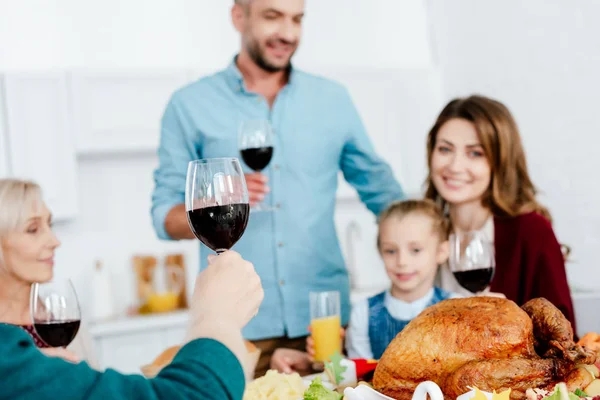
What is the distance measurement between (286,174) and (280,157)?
0.06m

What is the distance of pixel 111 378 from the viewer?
0.87m

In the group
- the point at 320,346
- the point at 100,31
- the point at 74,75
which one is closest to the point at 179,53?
the point at 100,31

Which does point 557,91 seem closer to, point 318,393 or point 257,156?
point 257,156

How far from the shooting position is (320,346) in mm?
1877

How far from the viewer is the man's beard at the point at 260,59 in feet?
7.81

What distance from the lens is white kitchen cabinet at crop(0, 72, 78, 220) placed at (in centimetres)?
355

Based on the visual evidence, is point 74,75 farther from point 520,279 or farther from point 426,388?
point 426,388

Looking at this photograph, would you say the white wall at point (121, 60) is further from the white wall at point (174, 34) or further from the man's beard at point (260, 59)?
the man's beard at point (260, 59)

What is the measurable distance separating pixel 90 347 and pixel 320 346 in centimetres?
87

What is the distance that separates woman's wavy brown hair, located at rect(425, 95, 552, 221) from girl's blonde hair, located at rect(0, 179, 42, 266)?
1.34 meters

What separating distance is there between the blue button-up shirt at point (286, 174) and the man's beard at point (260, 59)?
8 centimetres

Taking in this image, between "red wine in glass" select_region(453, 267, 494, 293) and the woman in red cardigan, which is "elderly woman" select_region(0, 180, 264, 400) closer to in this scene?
"red wine in glass" select_region(453, 267, 494, 293)

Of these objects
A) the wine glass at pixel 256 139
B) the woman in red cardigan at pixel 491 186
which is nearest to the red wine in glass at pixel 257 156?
the wine glass at pixel 256 139

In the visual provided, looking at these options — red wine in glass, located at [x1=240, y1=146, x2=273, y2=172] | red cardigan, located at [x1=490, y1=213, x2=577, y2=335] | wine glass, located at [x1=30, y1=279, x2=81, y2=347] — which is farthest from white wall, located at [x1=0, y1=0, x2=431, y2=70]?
wine glass, located at [x1=30, y1=279, x2=81, y2=347]
